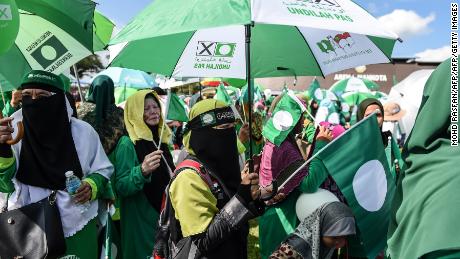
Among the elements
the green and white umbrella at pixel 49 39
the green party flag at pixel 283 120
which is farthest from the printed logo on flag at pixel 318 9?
the green and white umbrella at pixel 49 39

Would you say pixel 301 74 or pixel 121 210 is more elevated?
pixel 301 74

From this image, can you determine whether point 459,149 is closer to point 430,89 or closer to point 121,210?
point 430,89

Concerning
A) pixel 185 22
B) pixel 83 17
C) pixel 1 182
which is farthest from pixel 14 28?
pixel 185 22

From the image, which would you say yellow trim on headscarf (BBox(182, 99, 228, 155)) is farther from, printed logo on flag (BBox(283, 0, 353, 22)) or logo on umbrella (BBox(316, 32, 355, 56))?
logo on umbrella (BBox(316, 32, 355, 56))

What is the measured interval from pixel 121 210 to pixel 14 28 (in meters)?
1.92

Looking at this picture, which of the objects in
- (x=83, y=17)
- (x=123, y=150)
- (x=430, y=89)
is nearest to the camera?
(x=430, y=89)

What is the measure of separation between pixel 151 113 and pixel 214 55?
88cm

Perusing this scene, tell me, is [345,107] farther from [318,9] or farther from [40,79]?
[40,79]

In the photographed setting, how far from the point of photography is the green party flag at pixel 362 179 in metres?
3.27

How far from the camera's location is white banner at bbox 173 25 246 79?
4.08 metres

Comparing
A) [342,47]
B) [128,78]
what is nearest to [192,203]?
[342,47]

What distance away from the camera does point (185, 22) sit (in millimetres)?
2271

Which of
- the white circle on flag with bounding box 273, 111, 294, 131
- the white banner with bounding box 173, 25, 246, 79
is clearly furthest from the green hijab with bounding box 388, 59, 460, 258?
the white banner with bounding box 173, 25, 246, 79

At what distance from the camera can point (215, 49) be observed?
4.16 metres
